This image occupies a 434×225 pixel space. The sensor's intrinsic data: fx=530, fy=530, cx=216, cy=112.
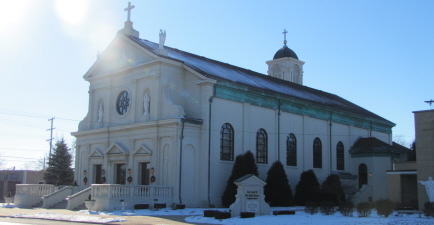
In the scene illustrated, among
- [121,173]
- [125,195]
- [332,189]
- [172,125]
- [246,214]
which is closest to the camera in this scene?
[246,214]

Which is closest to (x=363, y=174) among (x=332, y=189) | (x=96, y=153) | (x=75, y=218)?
(x=332, y=189)

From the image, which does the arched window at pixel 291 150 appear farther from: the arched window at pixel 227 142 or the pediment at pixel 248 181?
→ the pediment at pixel 248 181

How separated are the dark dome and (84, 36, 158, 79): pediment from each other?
27.8 meters

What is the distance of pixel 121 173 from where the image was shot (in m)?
40.3

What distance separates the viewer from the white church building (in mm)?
36281

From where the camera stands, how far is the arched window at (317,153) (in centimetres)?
4759

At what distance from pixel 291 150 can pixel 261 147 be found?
414 centimetres

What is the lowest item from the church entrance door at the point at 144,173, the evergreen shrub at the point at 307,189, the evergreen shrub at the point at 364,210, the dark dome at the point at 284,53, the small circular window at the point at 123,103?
the evergreen shrub at the point at 364,210

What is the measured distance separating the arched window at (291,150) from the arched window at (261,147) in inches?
119

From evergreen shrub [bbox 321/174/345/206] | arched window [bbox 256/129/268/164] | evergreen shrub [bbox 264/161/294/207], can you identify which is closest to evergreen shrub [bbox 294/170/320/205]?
evergreen shrub [bbox 321/174/345/206]

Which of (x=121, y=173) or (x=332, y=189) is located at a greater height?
(x=121, y=173)

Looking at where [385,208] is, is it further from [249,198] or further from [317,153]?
[317,153]

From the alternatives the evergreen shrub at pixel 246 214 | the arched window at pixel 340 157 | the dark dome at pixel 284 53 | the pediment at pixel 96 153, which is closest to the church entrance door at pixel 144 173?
the pediment at pixel 96 153

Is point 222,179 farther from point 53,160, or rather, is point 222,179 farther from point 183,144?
point 53,160
